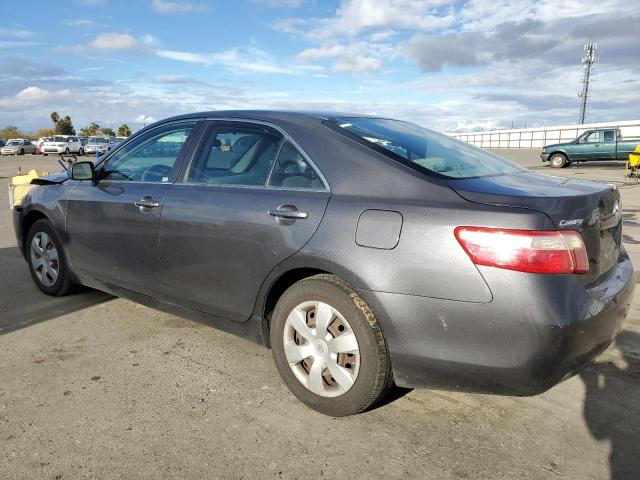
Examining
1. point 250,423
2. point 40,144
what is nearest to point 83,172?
point 250,423

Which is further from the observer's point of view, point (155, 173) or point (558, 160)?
point (558, 160)

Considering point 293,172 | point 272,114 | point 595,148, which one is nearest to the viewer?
point 293,172

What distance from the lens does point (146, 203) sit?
3.60m

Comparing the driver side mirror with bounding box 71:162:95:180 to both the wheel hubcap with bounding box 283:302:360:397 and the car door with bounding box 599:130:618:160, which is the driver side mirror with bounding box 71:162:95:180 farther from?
the car door with bounding box 599:130:618:160

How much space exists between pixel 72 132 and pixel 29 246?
83.8 m

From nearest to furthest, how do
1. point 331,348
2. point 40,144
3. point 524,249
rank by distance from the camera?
point 524,249 → point 331,348 → point 40,144

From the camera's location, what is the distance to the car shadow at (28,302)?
13.8 feet

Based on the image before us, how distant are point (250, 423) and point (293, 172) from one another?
1358mm

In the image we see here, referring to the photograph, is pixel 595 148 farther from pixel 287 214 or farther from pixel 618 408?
pixel 287 214

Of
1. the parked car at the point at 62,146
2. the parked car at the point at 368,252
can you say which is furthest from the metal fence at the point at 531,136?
the parked car at the point at 368,252

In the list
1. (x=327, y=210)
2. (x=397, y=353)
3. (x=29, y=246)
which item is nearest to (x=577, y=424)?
(x=397, y=353)

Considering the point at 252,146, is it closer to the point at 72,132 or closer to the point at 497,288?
the point at 497,288

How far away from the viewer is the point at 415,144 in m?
3.17

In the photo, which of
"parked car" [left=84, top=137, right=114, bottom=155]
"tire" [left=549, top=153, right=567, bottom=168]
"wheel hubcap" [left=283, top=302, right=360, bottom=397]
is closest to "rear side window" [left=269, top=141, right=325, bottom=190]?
"wheel hubcap" [left=283, top=302, right=360, bottom=397]
